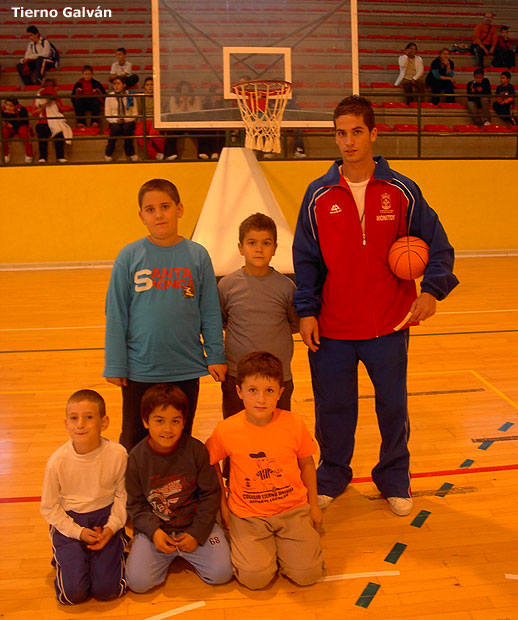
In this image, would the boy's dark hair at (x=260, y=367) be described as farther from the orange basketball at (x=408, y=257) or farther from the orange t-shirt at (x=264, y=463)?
the orange basketball at (x=408, y=257)

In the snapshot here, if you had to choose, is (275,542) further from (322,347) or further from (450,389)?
(450,389)

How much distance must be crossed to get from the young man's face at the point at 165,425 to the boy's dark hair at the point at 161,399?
1 centimetres

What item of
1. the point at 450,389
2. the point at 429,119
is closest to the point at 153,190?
the point at 450,389

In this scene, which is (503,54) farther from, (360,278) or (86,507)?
(86,507)

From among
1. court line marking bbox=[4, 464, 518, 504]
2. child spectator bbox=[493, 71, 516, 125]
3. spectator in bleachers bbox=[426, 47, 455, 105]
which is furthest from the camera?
spectator in bleachers bbox=[426, 47, 455, 105]

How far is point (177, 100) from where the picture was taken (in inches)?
307

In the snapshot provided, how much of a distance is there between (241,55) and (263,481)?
5.89 meters

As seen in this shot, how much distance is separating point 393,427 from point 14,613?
1772 millimetres

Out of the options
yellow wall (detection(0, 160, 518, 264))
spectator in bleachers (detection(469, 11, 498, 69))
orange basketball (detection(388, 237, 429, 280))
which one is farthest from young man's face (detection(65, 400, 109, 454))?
spectator in bleachers (detection(469, 11, 498, 69))

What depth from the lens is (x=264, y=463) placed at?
2875 millimetres

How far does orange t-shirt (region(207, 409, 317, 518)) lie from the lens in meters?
2.88

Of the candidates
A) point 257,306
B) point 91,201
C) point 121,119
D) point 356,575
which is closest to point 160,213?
point 257,306

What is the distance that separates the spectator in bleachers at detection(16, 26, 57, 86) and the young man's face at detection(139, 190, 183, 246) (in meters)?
10.3

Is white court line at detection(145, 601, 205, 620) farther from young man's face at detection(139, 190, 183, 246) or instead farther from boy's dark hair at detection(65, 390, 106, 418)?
young man's face at detection(139, 190, 183, 246)
